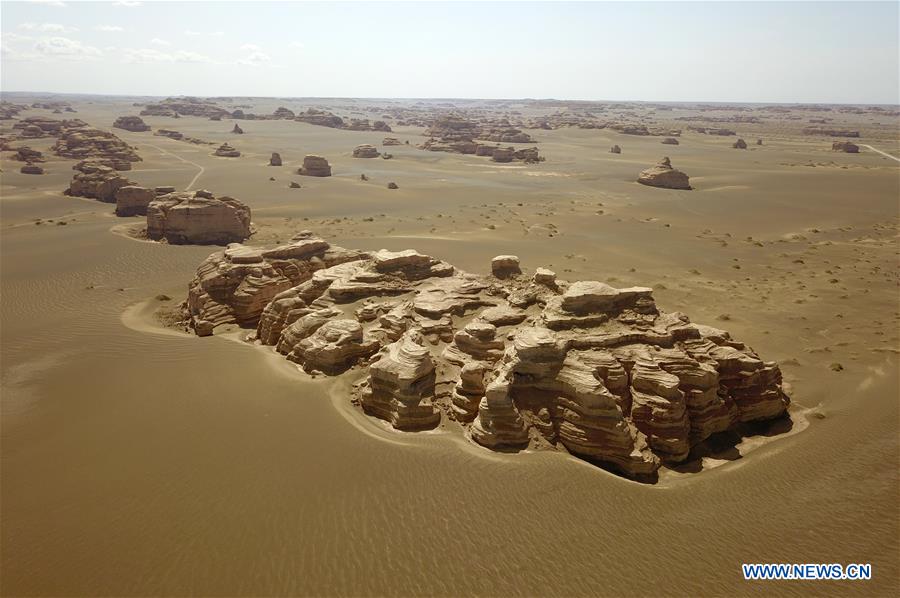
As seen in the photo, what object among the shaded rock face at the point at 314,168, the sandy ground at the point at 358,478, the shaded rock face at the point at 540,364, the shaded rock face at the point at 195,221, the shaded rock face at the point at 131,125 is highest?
the shaded rock face at the point at 131,125

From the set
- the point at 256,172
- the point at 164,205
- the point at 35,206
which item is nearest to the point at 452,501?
the point at 164,205

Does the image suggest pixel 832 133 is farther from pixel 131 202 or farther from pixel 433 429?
pixel 433 429

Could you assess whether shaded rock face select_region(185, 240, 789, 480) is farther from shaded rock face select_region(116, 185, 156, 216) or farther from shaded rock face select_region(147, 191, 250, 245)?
shaded rock face select_region(116, 185, 156, 216)

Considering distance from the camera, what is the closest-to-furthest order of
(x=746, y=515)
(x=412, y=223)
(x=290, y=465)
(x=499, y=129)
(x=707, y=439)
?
(x=746, y=515), (x=290, y=465), (x=707, y=439), (x=412, y=223), (x=499, y=129)

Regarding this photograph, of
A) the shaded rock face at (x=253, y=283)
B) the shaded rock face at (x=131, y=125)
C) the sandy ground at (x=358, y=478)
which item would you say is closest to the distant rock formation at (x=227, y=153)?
the shaded rock face at (x=131, y=125)

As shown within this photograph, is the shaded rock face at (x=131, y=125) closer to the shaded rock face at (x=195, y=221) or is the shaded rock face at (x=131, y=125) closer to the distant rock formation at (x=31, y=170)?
the distant rock formation at (x=31, y=170)

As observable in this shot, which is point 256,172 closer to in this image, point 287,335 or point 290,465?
point 287,335
